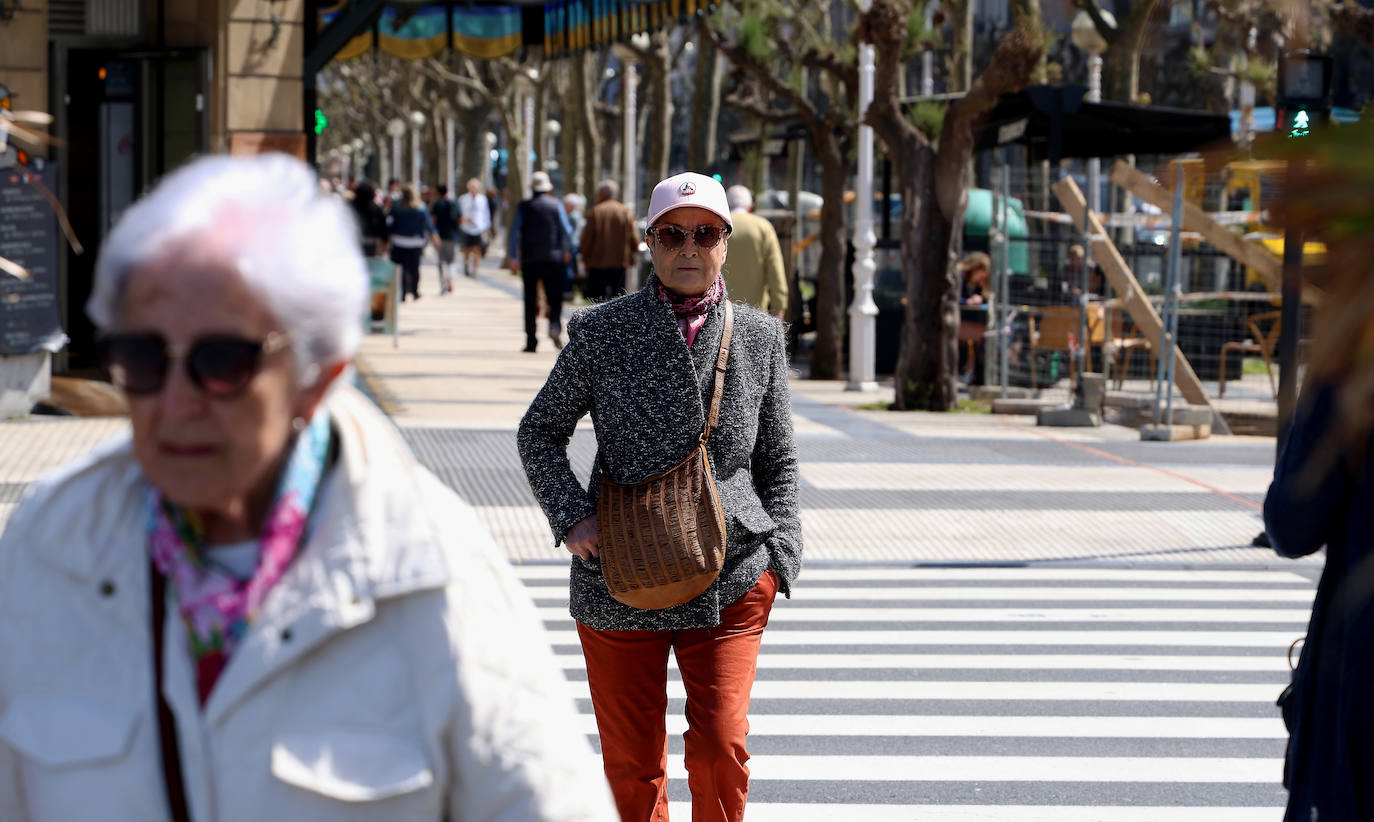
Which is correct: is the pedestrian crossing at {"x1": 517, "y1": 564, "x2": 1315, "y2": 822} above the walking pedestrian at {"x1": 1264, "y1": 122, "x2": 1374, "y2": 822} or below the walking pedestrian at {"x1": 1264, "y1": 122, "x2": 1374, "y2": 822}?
below

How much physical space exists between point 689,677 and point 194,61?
12896 millimetres

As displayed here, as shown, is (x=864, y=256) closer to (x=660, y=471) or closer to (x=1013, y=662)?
(x=1013, y=662)

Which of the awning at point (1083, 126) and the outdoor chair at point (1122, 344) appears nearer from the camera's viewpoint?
the awning at point (1083, 126)

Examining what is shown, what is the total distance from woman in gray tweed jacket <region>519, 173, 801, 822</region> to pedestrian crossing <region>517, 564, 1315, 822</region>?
4.48ft

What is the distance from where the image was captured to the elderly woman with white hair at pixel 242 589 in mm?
1965

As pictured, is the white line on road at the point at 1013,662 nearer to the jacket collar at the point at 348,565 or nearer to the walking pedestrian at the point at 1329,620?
the walking pedestrian at the point at 1329,620

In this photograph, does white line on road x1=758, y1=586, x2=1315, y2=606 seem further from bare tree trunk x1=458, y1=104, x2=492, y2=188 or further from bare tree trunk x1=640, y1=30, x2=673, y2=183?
bare tree trunk x1=458, y1=104, x2=492, y2=188

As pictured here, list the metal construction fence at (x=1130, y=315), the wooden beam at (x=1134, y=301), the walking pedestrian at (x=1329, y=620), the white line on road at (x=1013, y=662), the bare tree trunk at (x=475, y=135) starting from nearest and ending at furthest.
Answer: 1. the walking pedestrian at (x=1329, y=620)
2. the white line on road at (x=1013, y=662)
3. the metal construction fence at (x=1130, y=315)
4. the wooden beam at (x=1134, y=301)
5. the bare tree trunk at (x=475, y=135)

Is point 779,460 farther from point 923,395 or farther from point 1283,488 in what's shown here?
point 923,395

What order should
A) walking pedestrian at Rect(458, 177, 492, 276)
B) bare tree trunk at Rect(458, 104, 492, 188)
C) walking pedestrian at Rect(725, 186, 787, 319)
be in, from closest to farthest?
1. walking pedestrian at Rect(725, 186, 787, 319)
2. walking pedestrian at Rect(458, 177, 492, 276)
3. bare tree trunk at Rect(458, 104, 492, 188)

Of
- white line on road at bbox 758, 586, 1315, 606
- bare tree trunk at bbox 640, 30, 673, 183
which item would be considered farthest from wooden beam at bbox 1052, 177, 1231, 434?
bare tree trunk at bbox 640, 30, 673, 183

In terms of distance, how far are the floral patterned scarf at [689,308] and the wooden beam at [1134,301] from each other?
42.0 feet

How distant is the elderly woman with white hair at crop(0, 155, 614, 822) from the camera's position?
1.96m

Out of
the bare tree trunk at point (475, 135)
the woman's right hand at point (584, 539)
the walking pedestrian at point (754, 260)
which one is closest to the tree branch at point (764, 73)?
the walking pedestrian at point (754, 260)
